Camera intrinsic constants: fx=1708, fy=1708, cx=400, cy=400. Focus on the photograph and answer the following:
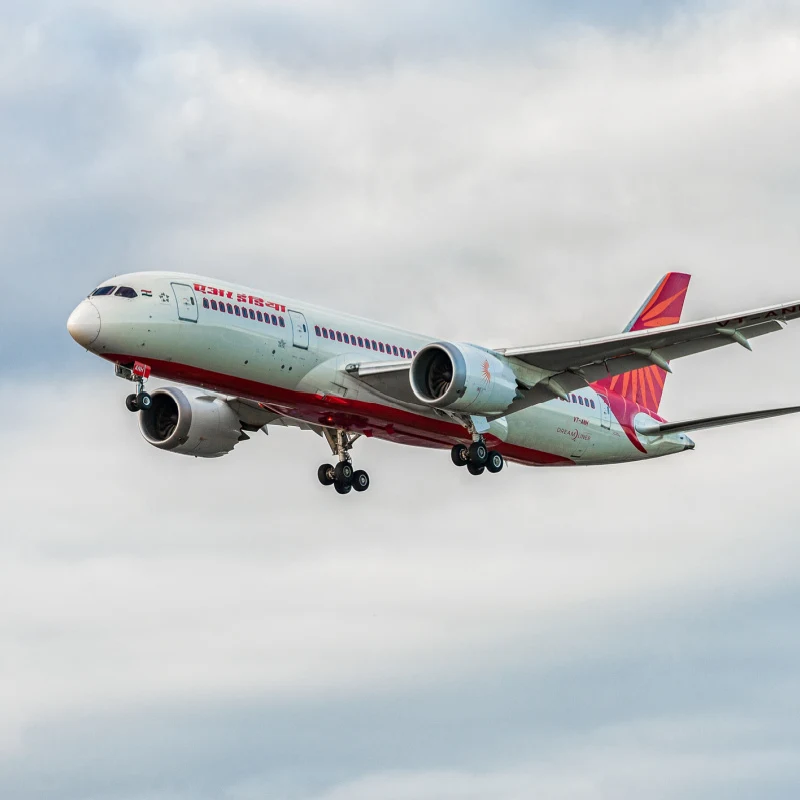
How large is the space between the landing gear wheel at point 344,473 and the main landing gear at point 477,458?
14.5 feet

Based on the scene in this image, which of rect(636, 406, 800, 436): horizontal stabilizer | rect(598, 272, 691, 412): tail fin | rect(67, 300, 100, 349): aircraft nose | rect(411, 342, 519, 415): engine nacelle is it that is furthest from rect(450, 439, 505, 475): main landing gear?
rect(67, 300, 100, 349): aircraft nose

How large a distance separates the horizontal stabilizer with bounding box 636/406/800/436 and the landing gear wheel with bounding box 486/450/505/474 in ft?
25.4

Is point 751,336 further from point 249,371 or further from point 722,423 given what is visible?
point 249,371

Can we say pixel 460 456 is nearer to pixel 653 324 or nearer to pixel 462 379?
pixel 462 379

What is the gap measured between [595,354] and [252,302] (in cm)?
1089

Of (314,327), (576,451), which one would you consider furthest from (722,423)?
(314,327)

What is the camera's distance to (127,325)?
4884 centimetres

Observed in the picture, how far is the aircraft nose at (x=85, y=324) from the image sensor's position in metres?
48.6

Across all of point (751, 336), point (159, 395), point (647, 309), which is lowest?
point (751, 336)

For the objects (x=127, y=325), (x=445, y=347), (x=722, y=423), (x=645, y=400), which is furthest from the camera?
(x=645, y=400)

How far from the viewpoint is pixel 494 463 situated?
181ft

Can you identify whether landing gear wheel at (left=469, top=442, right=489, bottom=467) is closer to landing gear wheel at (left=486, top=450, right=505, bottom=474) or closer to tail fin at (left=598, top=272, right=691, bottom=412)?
landing gear wheel at (left=486, top=450, right=505, bottom=474)

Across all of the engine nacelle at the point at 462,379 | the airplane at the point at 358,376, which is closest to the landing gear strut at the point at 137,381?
the airplane at the point at 358,376

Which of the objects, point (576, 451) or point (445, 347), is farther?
point (576, 451)
